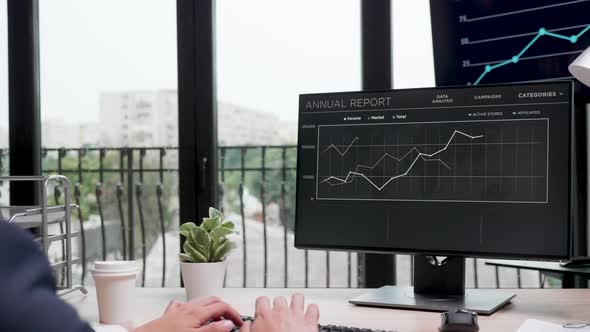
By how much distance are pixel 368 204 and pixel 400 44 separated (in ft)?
5.08

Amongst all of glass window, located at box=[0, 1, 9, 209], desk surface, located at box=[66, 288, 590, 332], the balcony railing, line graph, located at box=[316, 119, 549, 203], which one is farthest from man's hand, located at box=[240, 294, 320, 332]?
glass window, located at box=[0, 1, 9, 209]

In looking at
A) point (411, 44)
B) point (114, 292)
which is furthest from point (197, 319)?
point (411, 44)

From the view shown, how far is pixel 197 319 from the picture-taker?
3.84 ft

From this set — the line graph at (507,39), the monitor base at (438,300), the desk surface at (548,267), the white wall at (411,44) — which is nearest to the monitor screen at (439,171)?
the monitor base at (438,300)

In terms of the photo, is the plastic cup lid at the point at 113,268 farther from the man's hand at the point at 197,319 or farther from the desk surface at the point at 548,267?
the desk surface at the point at 548,267

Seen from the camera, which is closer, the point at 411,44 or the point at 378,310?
the point at 378,310

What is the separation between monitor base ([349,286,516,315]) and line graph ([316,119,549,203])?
0.73 ft

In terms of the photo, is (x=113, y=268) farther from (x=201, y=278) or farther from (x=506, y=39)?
(x=506, y=39)

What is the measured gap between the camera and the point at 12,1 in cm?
315

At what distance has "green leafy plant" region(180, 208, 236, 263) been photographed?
155 cm

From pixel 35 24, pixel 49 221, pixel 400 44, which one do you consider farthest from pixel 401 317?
pixel 35 24

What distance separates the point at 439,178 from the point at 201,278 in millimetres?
588

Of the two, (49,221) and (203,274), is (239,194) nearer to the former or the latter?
(49,221)

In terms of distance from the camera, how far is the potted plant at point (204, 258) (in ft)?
5.07
